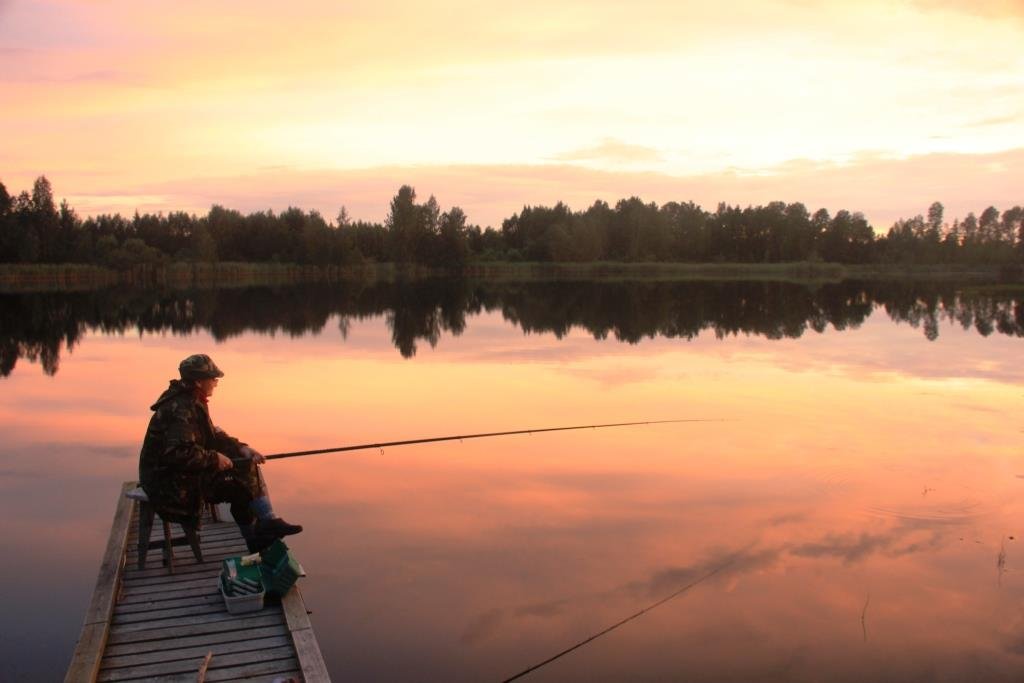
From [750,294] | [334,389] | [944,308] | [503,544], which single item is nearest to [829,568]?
[503,544]

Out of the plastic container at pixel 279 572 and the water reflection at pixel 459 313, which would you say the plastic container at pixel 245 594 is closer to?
the plastic container at pixel 279 572

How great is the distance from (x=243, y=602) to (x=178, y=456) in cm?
101

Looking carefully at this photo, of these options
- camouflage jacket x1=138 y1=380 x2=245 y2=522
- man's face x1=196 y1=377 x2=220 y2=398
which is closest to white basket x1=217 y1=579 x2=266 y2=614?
camouflage jacket x1=138 y1=380 x2=245 y2=522

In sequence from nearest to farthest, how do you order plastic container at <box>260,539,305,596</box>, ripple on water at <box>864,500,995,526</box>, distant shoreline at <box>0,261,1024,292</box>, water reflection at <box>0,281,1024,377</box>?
plastic container at <box>260,539,305,596</box> → ripple on water at <box>864,500,995,526</box> → water reflection at <box>0,281,1024,377</box> → distant shoreline at <box>0,261,1024,292</box>

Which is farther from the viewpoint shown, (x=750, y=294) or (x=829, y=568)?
(x=750, y=294)

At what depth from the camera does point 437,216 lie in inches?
3593

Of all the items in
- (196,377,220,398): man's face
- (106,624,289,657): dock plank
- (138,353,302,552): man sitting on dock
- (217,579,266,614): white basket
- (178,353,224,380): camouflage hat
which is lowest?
(106,624,289,657): dock plank

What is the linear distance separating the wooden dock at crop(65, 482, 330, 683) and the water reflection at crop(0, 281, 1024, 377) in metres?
14.1

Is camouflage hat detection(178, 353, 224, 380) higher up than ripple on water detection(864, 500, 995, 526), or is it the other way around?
camouflage hat detection(178, 353, 224, 380)

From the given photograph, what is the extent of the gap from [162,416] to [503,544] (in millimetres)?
2991

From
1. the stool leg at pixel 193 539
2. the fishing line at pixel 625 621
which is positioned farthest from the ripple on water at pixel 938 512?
the stool leg at pixel 193 539

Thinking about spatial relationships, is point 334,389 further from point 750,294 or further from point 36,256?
point 36,256

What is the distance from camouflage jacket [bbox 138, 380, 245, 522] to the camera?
18.2ft

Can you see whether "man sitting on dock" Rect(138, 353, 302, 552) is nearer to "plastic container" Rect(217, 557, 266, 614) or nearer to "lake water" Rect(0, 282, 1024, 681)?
"plastic container" Rect(217, 557, 266, 614)
